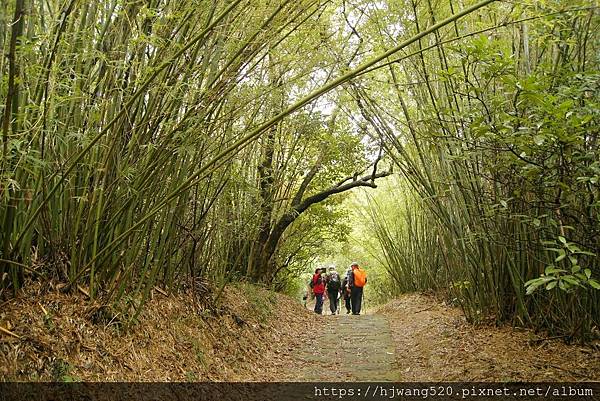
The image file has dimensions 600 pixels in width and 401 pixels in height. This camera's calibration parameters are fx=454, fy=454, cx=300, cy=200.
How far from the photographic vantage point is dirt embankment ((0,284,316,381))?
2.03 meters

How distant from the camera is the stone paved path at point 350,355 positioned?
3.76m

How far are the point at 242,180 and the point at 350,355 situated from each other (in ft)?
6.83

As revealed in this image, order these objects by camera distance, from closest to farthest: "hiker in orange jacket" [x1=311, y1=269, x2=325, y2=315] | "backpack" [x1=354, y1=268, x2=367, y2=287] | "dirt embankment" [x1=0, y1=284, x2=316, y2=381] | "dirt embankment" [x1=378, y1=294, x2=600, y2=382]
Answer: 1. "dirt embankment" [x1=0, y1=284, x2=316, y2=381]
2. "dirt embankment" [x1=378, y1=294, x2=600, y2=382]
3. "backpack" [x1=354, y1=268, x2=367, y2=287]
4. "hiker in orange jacket" [x1=311, y1=269, x2=325, y2=315]

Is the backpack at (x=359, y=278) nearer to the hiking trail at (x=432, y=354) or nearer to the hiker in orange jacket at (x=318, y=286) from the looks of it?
the hiker in orange jacket at (x=318, y=286)

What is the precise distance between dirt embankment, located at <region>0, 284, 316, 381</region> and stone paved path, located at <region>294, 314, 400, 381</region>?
1.09 ft

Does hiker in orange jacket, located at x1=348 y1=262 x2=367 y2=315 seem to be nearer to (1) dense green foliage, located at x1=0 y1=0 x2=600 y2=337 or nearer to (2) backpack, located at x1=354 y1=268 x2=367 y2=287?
(2) backpack, located at x1=354 y1=268 x2=367 y2=287

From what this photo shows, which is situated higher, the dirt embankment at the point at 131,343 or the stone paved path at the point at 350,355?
the dirt embankment at the point at 131,343

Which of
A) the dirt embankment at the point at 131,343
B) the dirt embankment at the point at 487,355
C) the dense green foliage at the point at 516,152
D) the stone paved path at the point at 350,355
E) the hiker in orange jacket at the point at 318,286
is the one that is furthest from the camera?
the hiker in orange jacket at the point at 318,286

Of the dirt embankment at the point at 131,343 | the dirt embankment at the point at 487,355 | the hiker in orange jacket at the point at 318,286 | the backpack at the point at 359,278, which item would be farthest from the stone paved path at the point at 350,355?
the hiker in orange jacket at the point at 318,286

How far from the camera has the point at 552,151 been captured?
7.71ft

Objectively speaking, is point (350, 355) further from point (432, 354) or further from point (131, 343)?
point (131, 343)

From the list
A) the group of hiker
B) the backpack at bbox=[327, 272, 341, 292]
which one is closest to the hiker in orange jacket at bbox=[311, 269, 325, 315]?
the group of hiker

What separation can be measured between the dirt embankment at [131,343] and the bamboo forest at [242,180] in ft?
0.05

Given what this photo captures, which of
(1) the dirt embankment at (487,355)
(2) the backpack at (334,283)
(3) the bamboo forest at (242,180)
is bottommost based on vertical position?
(1) the dirt embankment at (487,355)
